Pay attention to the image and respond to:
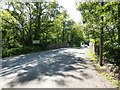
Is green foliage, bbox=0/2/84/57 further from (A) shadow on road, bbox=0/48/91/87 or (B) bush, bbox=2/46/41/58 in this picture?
(A) shadow on road, bbox=0/48/91/87

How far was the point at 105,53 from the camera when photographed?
14.1 meters

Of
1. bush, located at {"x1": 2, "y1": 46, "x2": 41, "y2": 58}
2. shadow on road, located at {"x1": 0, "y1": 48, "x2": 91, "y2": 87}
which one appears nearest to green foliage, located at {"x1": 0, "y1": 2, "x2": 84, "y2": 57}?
bush, located at {"x1": 2, "y1": 46, "x2": 41, "y2": 58}

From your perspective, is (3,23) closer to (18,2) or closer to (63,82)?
(18,2)

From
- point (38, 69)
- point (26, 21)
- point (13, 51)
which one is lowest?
point (38, 69)

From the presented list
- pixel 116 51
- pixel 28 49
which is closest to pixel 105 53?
pixel 116 51

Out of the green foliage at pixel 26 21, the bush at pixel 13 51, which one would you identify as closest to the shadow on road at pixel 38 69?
the bush at pixel 13 51

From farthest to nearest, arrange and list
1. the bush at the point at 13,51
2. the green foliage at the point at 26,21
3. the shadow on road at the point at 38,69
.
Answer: the green foliage at the point at 26,21
the bush at the point at 13,51
the shadow on road at the point at 38,69

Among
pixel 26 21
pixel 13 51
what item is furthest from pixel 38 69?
pixel 26 21

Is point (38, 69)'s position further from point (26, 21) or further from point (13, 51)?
point (26, 21)

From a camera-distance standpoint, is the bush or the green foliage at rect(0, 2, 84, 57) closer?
the bush

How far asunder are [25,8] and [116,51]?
2475cm

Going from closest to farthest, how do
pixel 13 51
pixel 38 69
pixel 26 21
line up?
pixel 38 69 < pixel 13 51 < pixel 26 21

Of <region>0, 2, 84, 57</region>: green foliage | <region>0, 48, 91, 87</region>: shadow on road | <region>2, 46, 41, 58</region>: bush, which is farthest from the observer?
<region>0, 2, 84, 57</region>: green foliage

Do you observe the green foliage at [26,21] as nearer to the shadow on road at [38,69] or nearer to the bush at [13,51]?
the bush at [13,51]
